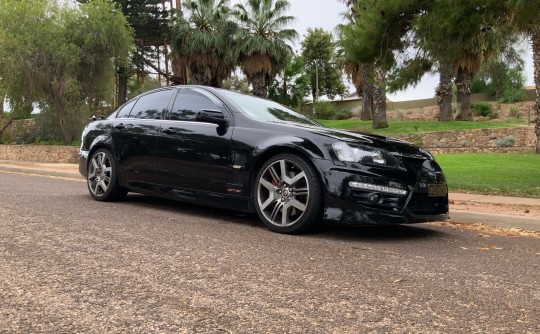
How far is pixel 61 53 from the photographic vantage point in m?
24.9

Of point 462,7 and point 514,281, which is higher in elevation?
point 462,7

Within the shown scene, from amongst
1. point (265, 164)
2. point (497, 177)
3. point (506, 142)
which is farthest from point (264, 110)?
point (506, 142)

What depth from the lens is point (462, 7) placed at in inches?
381

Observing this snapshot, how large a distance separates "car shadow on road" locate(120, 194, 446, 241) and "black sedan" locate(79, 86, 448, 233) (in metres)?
0.34

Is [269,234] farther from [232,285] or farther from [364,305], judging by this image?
[364,305]

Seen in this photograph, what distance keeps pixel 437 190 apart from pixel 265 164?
178cm

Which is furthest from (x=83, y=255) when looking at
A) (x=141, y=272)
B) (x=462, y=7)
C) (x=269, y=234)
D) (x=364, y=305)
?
(x=462, y=7)

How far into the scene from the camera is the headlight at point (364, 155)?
526 centimetres

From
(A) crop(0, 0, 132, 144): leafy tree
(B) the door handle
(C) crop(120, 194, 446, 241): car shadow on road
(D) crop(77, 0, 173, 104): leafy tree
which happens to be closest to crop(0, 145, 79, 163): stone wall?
(A) crop(0, 0, 132, 144): leafy tree

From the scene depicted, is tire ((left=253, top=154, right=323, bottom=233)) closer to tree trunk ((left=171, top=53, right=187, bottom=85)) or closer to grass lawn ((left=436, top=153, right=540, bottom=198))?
grass lawn ((left=436, top=153, right=540, bottom=198))

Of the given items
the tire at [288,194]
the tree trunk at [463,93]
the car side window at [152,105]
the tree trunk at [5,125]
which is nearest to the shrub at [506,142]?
the tree trunk at [463,93]

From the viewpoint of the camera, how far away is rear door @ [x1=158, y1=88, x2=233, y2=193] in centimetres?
604

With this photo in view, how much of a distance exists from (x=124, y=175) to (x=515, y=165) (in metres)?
12.6

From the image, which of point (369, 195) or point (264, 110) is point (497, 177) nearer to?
point (264, 110)
